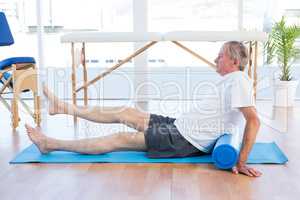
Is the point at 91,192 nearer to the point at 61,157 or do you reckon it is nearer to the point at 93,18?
the point at 61,157

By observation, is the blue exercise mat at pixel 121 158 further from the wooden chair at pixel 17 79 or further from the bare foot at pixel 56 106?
the wooden chair at pixel 17 79

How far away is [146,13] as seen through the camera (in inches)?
212

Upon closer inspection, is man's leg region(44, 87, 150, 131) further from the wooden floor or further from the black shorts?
the wooden floor

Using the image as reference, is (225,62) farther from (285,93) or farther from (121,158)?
(285,93)

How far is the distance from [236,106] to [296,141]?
112cm

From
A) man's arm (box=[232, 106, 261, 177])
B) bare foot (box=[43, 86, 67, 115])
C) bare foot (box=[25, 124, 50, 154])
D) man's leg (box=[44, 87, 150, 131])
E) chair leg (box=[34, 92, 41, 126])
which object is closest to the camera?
man's arm (box=[232, 106, 261, 177])

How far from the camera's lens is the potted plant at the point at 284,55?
16.0 feet

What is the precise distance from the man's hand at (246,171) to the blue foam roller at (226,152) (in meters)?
0.03

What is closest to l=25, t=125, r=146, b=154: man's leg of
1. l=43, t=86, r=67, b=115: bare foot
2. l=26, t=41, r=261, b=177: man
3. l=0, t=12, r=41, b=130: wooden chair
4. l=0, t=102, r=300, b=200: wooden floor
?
l=26, t=41, r=261, b=177: man

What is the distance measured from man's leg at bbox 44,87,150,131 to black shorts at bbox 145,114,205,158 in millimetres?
100

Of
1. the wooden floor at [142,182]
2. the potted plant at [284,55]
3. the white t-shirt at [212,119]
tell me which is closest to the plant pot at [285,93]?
the potted plant at [284,55]

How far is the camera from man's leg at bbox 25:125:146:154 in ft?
9.18

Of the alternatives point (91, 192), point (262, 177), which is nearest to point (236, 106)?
point (262, 177)

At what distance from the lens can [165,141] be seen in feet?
9.14
